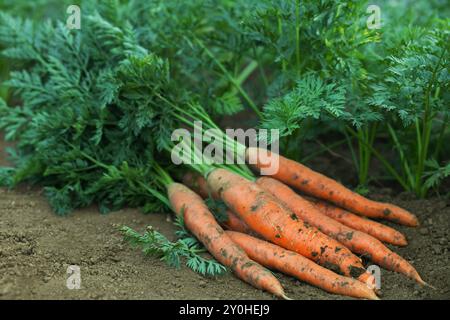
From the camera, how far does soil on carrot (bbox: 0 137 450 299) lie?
2.63 m

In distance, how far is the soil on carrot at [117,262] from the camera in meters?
2.63

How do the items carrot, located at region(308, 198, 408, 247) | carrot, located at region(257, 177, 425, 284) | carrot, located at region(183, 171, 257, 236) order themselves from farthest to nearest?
carrot, located at region(183, 171, 257, 236), carrot, located at region(308, 198, 408, 247), carrot, located at region(257, 177, 425, 284)

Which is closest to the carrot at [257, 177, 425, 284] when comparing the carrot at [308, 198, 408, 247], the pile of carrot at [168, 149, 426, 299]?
the pile of carrot at [168, 149, 426, 299]

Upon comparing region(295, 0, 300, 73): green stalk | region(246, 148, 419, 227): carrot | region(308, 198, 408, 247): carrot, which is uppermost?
region(295, 0, 300, 73): green stalk

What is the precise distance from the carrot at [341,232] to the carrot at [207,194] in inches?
8.9

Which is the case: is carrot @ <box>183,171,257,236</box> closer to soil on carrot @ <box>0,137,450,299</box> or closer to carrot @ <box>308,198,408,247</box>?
soil on carrot @ <box>0,137,450,299</box>

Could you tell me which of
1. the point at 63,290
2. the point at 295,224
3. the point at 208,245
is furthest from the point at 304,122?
the point at 63,290

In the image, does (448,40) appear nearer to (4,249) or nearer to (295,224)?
(295,224)

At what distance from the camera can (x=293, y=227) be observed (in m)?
3.02

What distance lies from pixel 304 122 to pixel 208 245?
102 cm

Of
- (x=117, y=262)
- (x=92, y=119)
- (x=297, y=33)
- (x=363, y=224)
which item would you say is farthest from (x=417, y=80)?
(x=92, y=119)

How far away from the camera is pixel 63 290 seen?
102 inches

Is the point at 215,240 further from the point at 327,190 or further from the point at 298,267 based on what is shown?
the point at 327,190

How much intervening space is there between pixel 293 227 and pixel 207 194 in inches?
26.6
